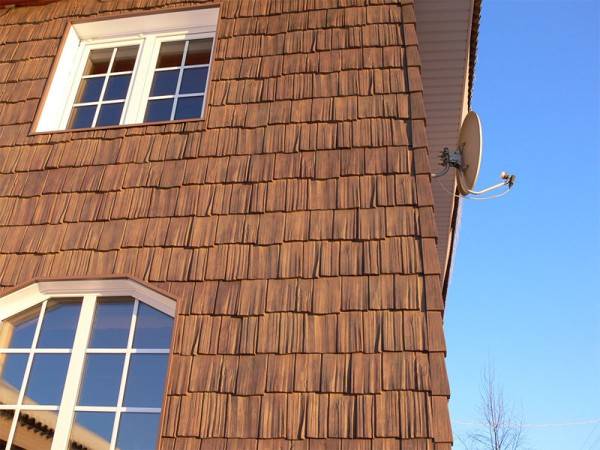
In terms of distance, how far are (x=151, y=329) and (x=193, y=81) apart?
7.12 feet

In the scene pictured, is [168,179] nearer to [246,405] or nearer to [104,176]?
[104,176]

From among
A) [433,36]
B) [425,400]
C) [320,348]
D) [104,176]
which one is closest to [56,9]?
[104,176]

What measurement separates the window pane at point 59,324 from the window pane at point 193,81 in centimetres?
194

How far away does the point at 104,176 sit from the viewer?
434 cm

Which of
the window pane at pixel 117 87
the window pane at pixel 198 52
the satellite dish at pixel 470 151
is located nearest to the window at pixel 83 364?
the window pane at pixel 117 87

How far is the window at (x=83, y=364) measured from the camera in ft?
11.5

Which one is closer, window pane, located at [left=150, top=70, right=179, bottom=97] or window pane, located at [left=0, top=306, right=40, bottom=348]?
window pane, located at [left=0, top=306, right=40, bottom=348]

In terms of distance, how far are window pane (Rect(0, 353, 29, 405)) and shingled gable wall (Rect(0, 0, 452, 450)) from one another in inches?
20.1

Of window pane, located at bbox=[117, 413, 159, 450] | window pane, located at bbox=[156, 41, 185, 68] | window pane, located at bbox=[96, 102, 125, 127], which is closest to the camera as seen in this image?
window pane, located at bbox=[117, 413, 159, 450]

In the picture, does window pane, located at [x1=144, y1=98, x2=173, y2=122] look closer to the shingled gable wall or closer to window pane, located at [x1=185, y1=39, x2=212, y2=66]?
the shingled gable wall

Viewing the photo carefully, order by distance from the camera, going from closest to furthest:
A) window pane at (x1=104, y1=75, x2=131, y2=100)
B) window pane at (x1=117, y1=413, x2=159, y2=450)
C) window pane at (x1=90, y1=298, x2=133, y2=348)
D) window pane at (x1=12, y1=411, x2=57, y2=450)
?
window pane at (x1=117, y1=413, x2=159, y2=450), window pane at (x1=12, y1=411, x2=57, y2=450), window pane at (x1=90, y1=298, x2=133, y2=348), window pane at (x1=104, y1=75, x2=131, y2=100)

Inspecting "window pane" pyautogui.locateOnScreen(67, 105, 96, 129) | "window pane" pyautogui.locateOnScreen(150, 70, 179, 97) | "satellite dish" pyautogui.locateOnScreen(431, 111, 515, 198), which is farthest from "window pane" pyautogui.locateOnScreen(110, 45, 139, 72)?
"satellite dish" pyautogui.locateOnScreen(431, 111, 515, 198)

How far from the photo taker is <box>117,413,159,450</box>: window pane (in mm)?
3398

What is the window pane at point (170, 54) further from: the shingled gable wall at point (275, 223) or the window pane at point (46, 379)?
the window pane at point (46, 379)
